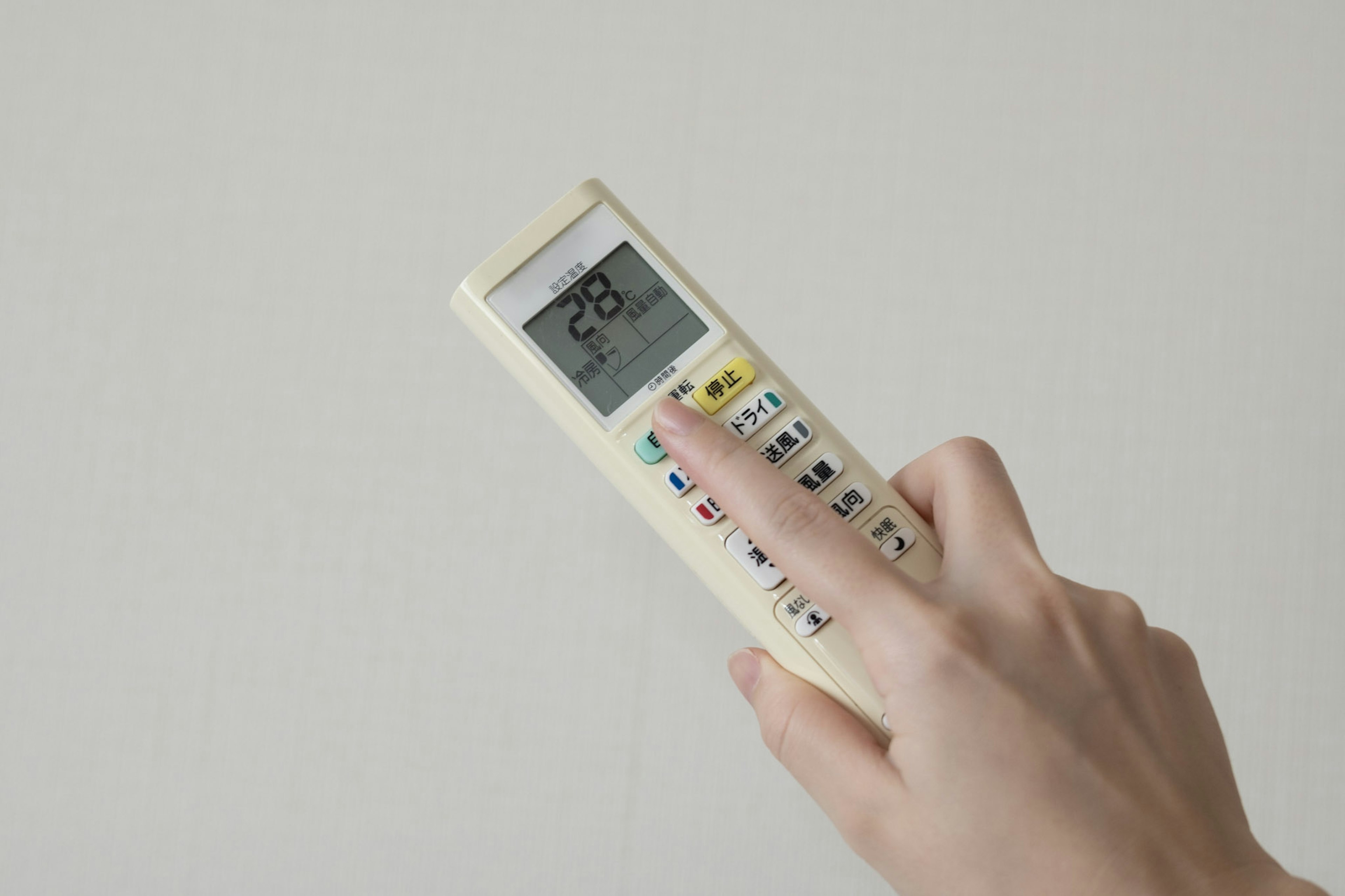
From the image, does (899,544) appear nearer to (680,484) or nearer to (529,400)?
(680,484)

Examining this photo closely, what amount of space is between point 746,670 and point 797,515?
139 millimetres

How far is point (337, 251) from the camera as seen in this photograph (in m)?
0.96

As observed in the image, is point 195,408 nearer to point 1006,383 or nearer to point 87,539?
point 87,539

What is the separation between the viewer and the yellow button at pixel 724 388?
66cm

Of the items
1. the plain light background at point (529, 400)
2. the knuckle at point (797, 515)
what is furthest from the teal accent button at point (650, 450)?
the plain light background at point (529, 400)

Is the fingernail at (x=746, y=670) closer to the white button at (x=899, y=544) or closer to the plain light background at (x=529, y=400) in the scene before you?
the white button at (x=899, y=544)

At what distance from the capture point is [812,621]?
2.02ft

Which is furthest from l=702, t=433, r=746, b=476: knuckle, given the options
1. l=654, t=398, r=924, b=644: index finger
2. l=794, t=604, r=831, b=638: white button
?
l=794, t=604, r=831, b=638: white button

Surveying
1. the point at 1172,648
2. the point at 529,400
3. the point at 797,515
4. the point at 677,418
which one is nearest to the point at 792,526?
the point at 797,515

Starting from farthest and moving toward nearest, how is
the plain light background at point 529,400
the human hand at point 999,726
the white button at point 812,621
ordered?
the plain light background at point 529,400, the white button at point 812,621, the human hand at point 999,726

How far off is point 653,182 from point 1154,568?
24.1 inches

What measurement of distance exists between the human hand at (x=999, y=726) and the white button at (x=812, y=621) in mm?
35

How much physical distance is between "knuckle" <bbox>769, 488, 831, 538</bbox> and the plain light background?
34 cm

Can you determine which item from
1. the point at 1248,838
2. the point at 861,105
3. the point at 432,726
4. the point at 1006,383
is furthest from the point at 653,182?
the point at 1248,838
